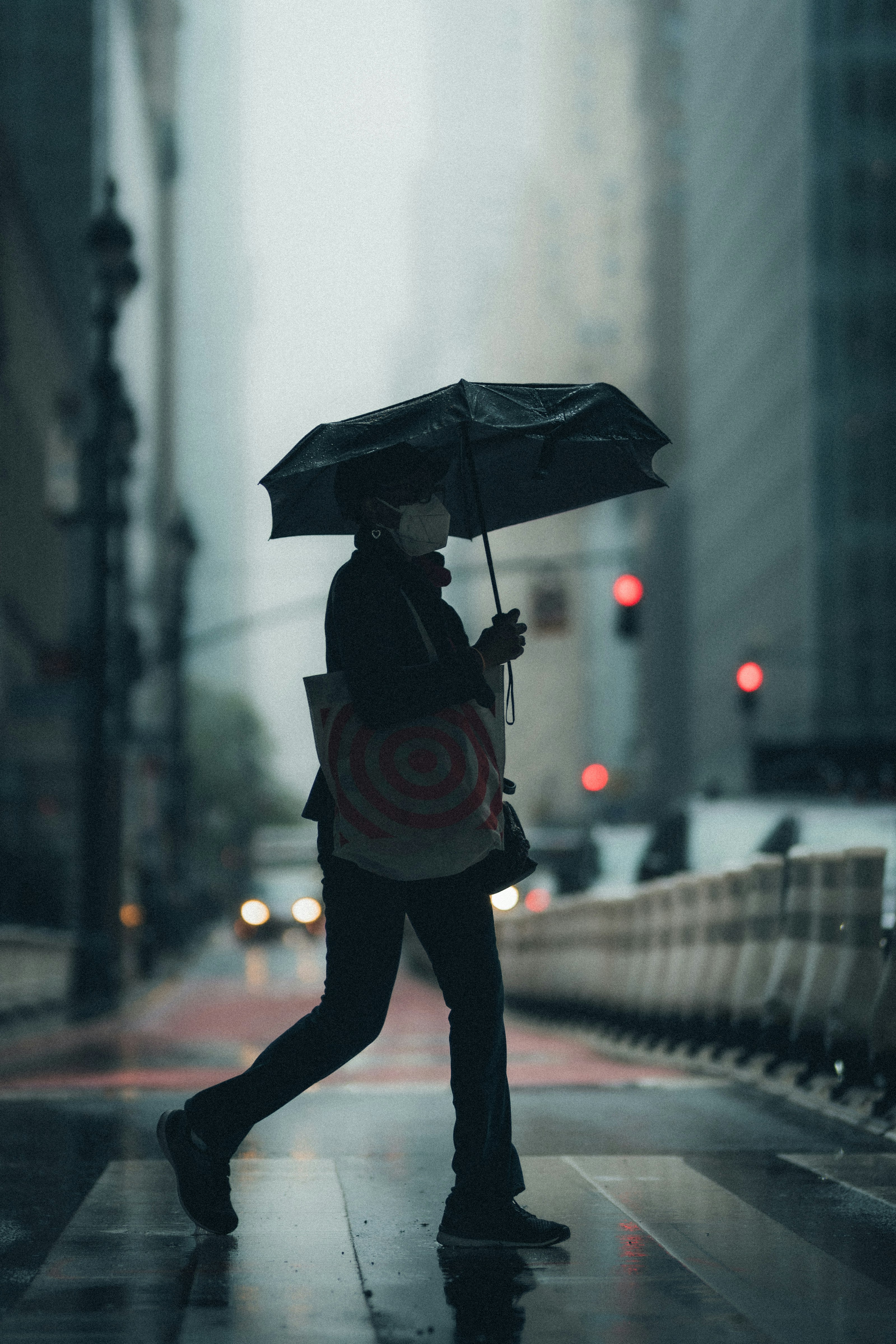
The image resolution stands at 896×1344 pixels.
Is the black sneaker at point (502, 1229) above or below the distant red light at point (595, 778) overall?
below

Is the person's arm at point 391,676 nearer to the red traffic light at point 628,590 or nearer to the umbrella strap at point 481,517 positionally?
the umbrella strap at point 481,517

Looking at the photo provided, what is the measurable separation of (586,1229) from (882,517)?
65.7 m

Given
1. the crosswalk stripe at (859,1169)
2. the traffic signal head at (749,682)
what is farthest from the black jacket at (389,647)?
the traffic signal head at (749,682)

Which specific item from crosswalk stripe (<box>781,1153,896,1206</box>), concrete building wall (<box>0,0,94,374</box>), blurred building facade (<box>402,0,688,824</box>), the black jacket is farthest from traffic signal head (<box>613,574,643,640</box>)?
blurred building facade (<box>402,0,688,824</box>)

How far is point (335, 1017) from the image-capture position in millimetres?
5008

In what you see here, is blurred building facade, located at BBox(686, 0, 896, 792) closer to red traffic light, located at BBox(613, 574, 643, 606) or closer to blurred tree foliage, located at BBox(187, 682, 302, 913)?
blurred tree foliage, located at BBox(187, 682, 302, 913)

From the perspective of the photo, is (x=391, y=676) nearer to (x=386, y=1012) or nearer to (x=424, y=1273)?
(x=386, y=1012)

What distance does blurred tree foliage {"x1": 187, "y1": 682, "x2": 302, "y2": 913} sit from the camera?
108688 mm

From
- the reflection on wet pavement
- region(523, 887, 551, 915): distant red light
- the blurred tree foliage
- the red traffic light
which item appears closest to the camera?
the reflection on wet pavement

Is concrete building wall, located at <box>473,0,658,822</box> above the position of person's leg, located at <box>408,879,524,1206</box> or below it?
above

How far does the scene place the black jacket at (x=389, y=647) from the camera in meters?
4.88

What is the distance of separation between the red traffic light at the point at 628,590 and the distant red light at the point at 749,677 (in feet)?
5.13

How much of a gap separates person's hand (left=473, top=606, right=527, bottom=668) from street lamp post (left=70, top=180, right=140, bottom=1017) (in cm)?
1750

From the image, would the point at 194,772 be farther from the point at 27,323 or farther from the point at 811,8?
the point at 27,323
